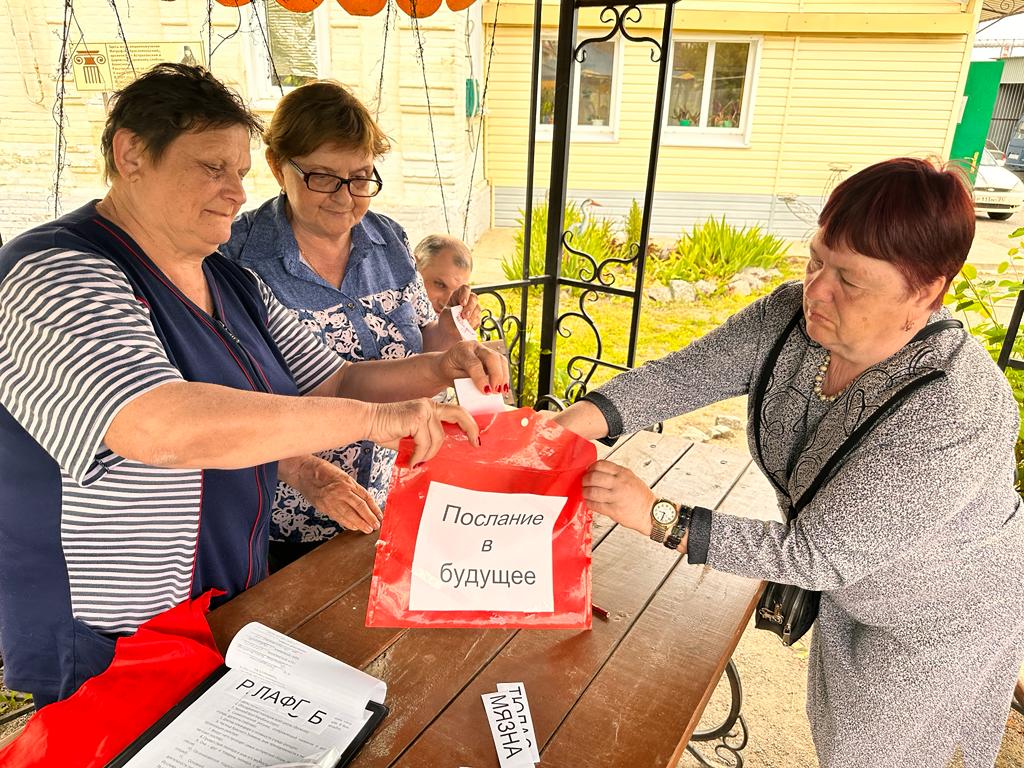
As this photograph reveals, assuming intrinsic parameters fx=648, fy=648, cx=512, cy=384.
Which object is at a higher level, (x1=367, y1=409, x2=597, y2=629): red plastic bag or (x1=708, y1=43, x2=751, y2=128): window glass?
(x1=708, y1=43, x2=751, y2=128): window glass

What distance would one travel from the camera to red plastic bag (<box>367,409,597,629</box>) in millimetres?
1391

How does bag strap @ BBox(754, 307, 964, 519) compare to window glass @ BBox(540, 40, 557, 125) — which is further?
window glass @ BBox(540, 40, 557, 125)

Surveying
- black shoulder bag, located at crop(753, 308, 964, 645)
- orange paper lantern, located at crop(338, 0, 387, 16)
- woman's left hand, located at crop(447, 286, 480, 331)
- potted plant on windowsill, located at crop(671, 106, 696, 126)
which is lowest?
black shoulder bag, located at crop(753, 308, 964, 645)

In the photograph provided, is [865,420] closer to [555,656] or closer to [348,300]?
[555,656]

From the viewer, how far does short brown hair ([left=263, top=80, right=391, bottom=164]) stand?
1.86 meters

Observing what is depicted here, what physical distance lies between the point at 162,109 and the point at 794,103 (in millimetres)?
10887

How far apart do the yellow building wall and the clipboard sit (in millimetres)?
9208

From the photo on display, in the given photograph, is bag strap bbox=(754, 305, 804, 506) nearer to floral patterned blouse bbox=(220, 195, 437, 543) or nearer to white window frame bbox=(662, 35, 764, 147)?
floral patterned blouse bbox=(220, 195, 437, 543)

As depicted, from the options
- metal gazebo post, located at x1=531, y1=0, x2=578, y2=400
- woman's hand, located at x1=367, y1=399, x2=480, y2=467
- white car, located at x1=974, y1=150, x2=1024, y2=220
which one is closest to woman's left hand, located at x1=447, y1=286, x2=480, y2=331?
woman's hand, located at x1=367, y1=399, x2=480, y2=467

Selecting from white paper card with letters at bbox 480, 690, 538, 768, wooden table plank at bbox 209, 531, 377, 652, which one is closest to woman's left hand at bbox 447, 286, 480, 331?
wooden table plank at bbox 209, 531, 377, 652

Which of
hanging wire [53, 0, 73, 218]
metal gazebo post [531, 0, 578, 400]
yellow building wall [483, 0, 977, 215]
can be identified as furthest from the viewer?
yellow building wall [483, 0, 977, 215]

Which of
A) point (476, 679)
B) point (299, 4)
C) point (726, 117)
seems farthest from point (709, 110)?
point (476, 679)

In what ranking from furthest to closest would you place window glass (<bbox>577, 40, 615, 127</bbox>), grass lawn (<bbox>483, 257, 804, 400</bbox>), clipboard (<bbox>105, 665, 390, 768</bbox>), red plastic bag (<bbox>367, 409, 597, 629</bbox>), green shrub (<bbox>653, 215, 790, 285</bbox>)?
window glass (<bbox>577, 40, 615, 127</bbox>), green shrub (<bbox>653, 215, 790, 285</bbox>), grass lawn (<bbox>483, 257, 804, 400</bbox>), red plastic bag (<bbox>367, 409, 597, 629</bbox>), clipboard (<bbox>105, 665, 390, 768</bbox>)

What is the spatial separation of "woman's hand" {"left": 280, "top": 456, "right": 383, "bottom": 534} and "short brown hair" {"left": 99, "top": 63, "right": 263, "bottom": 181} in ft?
2.79
